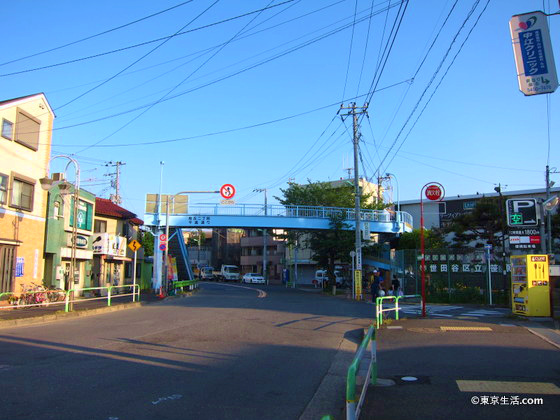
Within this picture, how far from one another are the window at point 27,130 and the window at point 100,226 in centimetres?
984

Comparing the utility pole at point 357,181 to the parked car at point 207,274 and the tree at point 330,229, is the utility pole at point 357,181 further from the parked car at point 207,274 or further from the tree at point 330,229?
the parked car at point 207,274

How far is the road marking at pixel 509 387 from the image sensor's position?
6672 mm

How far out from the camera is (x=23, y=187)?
68.5 feet

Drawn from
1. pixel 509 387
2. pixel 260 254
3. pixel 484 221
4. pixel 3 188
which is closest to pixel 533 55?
pixel 509 387

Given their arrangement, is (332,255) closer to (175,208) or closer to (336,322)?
(175,208)

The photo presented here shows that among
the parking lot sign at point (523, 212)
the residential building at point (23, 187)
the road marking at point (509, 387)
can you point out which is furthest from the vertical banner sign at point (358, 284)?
the road marking at point (509, 387)

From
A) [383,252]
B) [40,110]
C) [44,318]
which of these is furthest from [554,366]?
[383,252]

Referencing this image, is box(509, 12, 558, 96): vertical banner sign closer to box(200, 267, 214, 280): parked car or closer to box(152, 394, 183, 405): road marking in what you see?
box(152, 394, 183, 405): road marking

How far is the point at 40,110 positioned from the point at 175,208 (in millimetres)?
13858

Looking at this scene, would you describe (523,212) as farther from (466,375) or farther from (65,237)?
(65,237)

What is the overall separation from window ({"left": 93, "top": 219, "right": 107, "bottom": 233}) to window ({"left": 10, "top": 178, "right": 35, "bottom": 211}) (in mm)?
9530

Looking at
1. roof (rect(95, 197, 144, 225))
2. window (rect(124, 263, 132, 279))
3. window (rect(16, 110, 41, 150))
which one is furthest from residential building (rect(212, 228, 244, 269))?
window (rect(16, 110, 41, 150))

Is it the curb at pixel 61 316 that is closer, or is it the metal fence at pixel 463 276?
the curb at pixel 61 316

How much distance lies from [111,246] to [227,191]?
8.04 m
